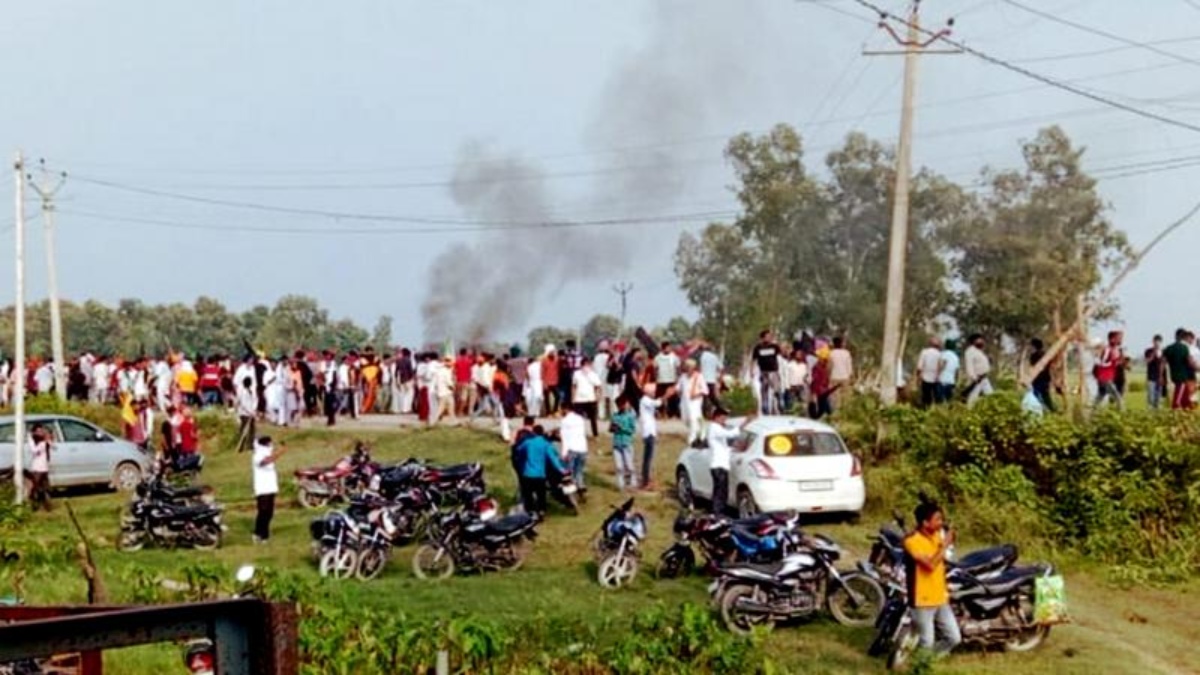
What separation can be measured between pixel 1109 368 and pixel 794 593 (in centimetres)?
1303

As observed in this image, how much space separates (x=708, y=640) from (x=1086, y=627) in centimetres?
508

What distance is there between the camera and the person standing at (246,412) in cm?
3072

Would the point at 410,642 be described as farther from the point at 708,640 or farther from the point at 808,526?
the point at 808,526

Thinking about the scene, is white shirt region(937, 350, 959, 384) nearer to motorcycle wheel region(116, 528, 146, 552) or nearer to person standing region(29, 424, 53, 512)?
motorcycle wheel region(116, 528, 146, 552)

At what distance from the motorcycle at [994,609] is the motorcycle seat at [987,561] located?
135 mm

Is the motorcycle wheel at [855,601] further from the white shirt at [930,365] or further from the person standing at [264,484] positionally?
the white shirt at [930,365]

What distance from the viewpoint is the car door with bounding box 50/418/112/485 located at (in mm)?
27547

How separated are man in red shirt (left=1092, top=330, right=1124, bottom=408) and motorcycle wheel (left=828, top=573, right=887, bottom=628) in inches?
470

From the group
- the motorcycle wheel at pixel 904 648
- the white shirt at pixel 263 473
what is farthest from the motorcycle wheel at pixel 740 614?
the white shirt at pixel 263 473

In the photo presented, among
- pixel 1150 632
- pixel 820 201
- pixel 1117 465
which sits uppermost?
pixel 820 201

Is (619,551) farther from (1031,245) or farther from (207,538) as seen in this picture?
(1031,245)

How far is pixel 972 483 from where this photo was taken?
2077 cm

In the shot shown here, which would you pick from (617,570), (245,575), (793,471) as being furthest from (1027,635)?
(245,575)

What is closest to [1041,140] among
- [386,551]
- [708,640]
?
[386,551]
